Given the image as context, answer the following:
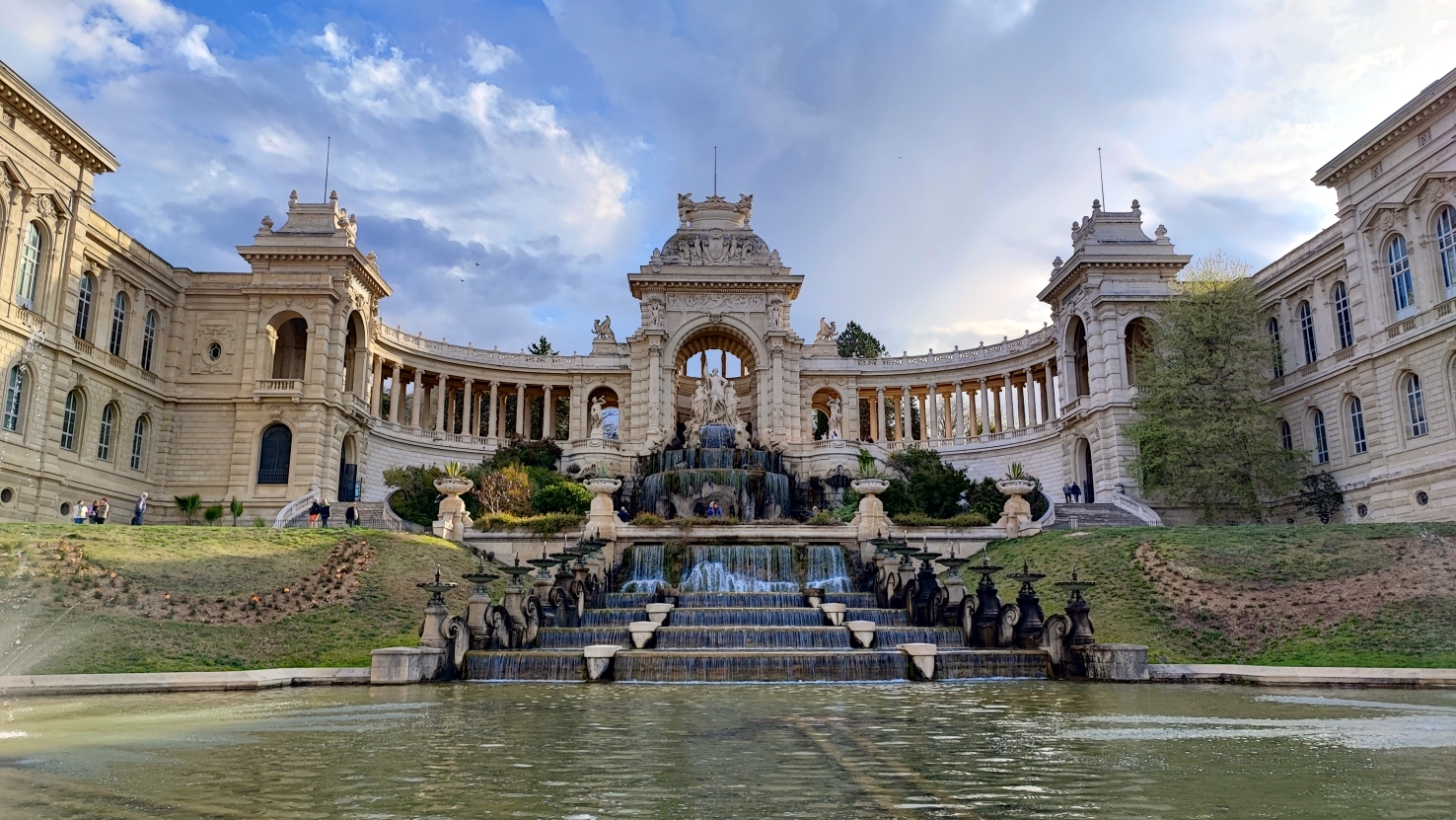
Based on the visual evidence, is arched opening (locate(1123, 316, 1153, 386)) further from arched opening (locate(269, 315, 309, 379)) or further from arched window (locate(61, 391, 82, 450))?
arched window (locate(61, 391, 82, 450))

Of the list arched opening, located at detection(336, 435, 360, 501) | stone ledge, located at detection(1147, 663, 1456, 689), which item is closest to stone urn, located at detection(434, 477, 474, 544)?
arched opening, located at detection(336, 435, 360, 501)

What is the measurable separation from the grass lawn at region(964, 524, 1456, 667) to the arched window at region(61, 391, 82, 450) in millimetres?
37402

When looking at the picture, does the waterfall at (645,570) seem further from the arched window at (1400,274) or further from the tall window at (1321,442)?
the tall window at (1321,442)

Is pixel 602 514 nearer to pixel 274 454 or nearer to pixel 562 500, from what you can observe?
pixel 562 500

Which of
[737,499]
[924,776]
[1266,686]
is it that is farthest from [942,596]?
[737,499]

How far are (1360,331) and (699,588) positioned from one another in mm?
32032

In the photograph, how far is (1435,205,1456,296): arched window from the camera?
36.0m

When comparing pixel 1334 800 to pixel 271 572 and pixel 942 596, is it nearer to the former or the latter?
pixel 942 596

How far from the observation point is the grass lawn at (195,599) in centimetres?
1923

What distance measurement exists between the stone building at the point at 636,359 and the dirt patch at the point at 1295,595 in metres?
13.3

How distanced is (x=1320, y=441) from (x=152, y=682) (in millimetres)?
47519

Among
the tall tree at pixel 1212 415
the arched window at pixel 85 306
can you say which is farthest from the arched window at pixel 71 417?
the tall tree at pixel 1212 415

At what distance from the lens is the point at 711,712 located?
1180cm

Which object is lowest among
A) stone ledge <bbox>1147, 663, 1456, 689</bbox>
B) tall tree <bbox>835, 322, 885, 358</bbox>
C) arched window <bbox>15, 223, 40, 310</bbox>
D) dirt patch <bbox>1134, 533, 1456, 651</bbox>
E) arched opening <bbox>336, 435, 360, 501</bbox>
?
stone ledge <bbox>1147, 663, 1456, 689</bbox>
